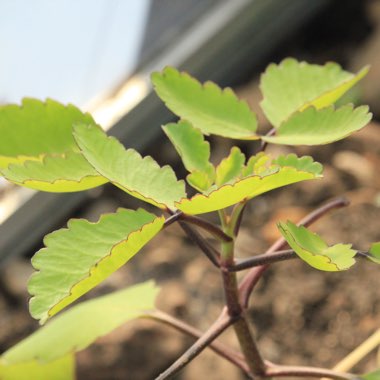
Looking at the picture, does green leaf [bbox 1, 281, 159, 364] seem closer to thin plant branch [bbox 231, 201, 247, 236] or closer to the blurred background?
thin plant branch [bbox 231, 201, 247, 236]

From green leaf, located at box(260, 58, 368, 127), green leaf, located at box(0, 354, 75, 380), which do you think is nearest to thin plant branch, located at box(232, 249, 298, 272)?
green leaf, located at box(260, 58, 368, 127)

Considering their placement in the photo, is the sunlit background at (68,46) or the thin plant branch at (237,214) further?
the sunlit background at (68,46)

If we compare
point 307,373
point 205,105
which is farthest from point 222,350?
point 205,105

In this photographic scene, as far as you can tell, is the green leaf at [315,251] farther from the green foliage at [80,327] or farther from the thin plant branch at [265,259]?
the green foliage at [80,327]

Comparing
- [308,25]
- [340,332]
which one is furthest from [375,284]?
Result: [308,25]

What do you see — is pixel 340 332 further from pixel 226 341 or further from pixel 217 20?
pixel 217 20

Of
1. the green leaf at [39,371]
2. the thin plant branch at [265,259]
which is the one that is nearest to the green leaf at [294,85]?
the thin plant branch at [265,259]
